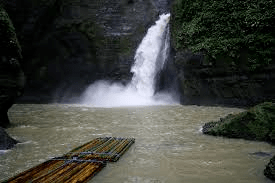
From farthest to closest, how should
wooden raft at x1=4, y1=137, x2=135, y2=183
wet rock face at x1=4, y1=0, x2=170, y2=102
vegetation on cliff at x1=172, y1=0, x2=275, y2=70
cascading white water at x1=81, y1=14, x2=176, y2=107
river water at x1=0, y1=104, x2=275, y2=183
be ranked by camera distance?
wet rock face at x1=4, y1=0, x2=170, y2=102 < cascading white water at x1=81, y1=14, x2=176, y2=107 < vegetation on cliff at x1=172, y1=0, x2=275, y2=70 < river water at x1=0, y1=104, x2=275, y2=183 < wooden raft at x1=4, y1=137, x2=135, y2=183

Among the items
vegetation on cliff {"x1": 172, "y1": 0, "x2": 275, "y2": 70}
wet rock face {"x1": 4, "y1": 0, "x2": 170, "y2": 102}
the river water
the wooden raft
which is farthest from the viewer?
wet rock face {"x1": 4, "y1": 0, "x2": 170, "y2": 102}

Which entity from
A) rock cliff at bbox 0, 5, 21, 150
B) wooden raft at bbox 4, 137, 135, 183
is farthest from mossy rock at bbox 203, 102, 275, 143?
rock cliff at bbox 0, 5, 21, 150

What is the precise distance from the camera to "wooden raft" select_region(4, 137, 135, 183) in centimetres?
428

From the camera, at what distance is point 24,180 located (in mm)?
4207

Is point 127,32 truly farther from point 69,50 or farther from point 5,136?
point 5,136

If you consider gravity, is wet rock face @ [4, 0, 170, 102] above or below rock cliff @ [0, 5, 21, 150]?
above

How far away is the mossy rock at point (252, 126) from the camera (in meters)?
6.94

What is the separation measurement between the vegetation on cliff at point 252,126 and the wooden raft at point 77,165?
279 cm

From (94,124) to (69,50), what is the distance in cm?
1650

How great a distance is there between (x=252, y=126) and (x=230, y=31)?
33.8 feet

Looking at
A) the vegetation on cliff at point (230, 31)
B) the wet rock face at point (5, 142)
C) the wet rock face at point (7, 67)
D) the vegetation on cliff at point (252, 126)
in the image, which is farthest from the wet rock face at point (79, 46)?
the wet rock face at point (5, 142)

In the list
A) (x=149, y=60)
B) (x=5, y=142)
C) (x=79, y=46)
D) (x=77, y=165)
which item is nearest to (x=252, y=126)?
(x=77, y=165)

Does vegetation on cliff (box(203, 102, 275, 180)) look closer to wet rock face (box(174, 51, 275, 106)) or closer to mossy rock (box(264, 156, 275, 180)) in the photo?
mossy rock (box(264, 156, 275, 180))

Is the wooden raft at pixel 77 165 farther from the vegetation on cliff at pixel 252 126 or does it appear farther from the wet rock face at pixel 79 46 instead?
the wet rock face at pixel 79 46
